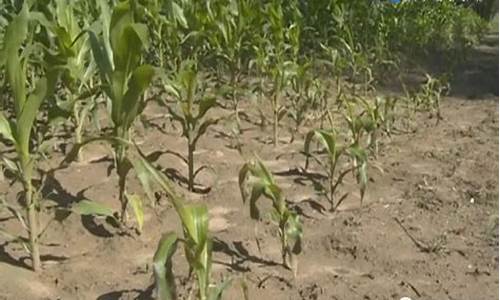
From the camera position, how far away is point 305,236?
2.35 meters

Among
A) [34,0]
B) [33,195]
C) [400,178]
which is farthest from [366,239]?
[34,0]

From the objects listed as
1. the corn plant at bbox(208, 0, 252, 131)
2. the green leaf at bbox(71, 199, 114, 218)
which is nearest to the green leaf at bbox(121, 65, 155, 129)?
the green leaf at bbox(71, 199, 114, 218)

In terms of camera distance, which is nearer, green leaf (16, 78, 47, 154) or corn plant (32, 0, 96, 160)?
green leaf (16, 78, 47, 154)

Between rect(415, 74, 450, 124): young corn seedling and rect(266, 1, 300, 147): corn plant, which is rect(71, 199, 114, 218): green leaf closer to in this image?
rect(266, 1, 300, 147): corn plant

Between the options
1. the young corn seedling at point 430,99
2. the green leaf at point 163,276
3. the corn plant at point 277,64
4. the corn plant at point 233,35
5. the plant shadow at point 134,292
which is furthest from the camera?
the young corn seedling at point 430,99

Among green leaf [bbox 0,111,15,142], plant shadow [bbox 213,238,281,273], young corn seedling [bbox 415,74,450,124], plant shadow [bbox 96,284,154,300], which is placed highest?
green leaf [bbox 0,111,15,142]

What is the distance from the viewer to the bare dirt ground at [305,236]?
1997 millimetres

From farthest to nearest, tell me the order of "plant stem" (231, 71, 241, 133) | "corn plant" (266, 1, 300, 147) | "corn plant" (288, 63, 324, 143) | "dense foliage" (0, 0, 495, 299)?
"corn plant" (288, 63, 324, 143)
"corn plant" (266, 1, 300, 147)
"plant stem" (231, 71, 241, 133)
"dense foliage" (0, 0, 495, 299)

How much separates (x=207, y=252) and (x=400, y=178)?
1.41 m

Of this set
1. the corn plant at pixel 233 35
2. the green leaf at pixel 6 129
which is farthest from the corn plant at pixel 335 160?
the corn plant at pixel 233 35

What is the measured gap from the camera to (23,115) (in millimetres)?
2012

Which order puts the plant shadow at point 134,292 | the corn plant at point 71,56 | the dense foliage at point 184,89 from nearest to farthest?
the plant shadow at point 134,292, the dense foliage at point 184,89, the corn plant at point 71,56

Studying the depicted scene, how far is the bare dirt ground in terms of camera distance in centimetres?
200

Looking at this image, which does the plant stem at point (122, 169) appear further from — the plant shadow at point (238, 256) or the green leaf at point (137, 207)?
the plant shadow at point (238, 256)
